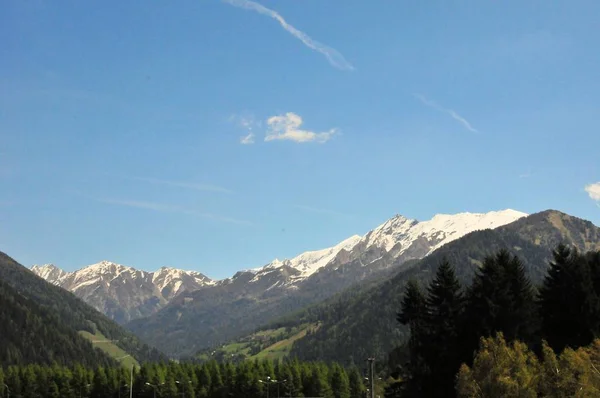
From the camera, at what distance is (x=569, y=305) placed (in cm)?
7975

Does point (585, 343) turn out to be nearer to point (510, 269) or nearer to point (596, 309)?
point (596, 309)

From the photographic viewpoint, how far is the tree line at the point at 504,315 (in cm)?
7744

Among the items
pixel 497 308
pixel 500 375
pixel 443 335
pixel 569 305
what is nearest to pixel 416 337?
pixel 443 335

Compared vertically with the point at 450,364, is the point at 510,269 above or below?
above

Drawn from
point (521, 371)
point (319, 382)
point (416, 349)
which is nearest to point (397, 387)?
point (416, 349)

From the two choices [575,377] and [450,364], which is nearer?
[575,377]

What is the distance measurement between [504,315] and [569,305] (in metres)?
8.60

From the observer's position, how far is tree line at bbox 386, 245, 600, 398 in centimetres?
7744

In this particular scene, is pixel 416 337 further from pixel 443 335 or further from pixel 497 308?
pixel 497 308

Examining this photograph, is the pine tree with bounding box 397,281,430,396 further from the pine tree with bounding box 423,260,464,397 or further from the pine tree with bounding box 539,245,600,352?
the pine tree with bounding box 539,245,600,352

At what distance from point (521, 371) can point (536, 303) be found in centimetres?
3217

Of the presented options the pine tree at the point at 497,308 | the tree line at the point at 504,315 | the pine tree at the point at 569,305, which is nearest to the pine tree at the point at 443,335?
the tree line at the point at 504,315

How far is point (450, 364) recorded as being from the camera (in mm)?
81312

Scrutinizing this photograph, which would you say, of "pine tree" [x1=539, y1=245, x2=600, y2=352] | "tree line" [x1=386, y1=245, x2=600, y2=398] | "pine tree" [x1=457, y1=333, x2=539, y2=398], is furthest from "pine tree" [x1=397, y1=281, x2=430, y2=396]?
"pine tree" [x1=457, y1=333, x2=539, y2=398]
